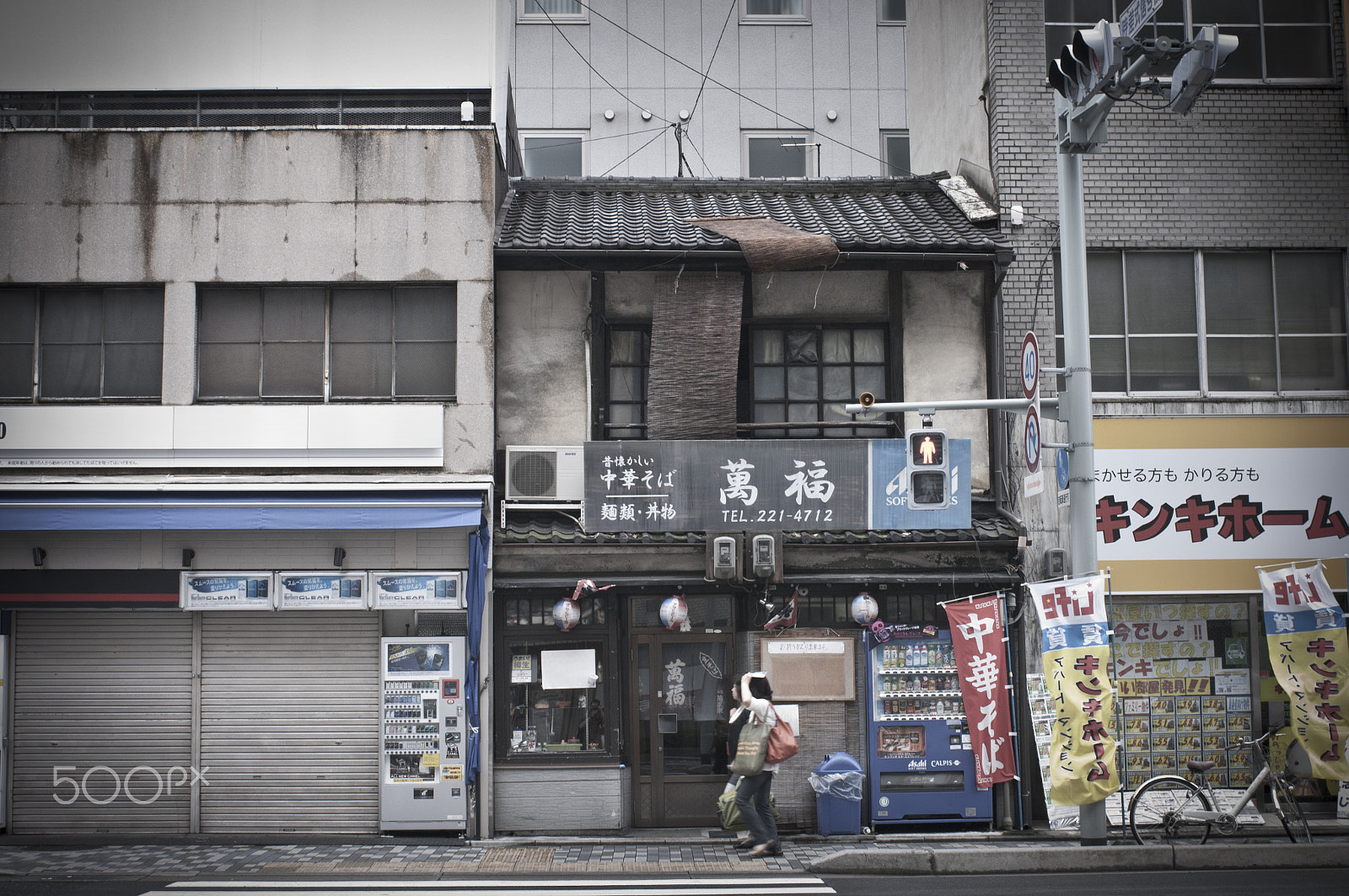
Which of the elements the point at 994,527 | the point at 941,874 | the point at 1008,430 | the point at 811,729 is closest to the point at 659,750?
the point at 811,729

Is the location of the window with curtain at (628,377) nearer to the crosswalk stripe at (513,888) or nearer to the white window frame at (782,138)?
the crosswalk stripe at (513,888)

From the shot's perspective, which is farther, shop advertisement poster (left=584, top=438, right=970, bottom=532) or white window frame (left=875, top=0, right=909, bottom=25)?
white window frame (left=875, top=0, right=909, bottom=25)

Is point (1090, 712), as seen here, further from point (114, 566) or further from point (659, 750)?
point (114, 566)

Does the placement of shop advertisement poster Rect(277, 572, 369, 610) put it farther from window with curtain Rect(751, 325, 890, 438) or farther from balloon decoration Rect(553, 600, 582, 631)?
window with curtain Rect(751, 325, 890, 438)

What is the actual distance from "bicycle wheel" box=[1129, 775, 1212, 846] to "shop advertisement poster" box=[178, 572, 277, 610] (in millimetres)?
10640

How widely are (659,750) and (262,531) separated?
5762mm

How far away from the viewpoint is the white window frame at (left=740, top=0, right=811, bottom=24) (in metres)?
25.6

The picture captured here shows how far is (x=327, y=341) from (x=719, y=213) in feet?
19.5

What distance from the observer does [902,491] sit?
13.2 meters

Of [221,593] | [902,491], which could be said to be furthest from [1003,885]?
[221,593]

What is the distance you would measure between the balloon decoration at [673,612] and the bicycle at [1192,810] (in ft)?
18.4

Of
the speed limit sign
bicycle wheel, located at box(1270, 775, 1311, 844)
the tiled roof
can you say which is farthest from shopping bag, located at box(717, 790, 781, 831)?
the tiled roof

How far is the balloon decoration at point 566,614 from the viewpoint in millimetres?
Result: 12906

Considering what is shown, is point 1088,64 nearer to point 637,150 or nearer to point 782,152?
point 782,152
